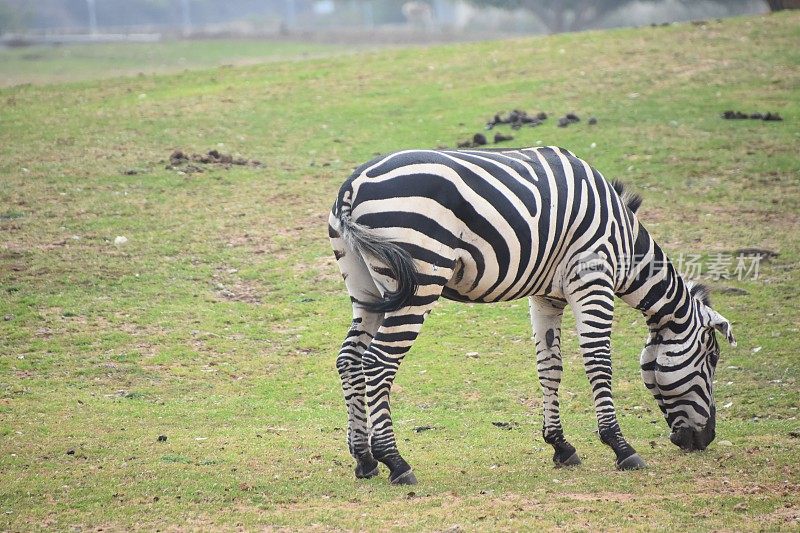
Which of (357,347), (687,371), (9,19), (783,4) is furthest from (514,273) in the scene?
(9,19)

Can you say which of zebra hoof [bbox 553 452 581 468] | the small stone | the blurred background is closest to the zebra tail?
zebra hoof [bbox 553 452 581 468]

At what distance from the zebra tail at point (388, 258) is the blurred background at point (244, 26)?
2523 cm

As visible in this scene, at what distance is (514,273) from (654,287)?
164cm

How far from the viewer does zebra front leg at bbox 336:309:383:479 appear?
920 centimetres

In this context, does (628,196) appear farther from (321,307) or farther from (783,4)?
(783,4)

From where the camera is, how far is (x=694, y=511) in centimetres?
777

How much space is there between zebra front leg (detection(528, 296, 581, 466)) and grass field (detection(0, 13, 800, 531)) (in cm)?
42

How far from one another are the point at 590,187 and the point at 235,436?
166 inches

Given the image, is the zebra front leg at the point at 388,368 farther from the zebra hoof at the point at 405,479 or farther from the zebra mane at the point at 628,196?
the zebra mane at the point at 628,196

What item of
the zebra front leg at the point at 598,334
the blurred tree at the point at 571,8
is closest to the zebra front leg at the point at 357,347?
the zebra front leg at the point at 598,334

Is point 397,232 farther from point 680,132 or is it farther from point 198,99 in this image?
point 198,99

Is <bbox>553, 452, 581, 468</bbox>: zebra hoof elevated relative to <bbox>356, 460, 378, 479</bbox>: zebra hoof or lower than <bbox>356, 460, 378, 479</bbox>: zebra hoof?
lower

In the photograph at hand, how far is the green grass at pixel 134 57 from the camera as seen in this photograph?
35844 millimetres

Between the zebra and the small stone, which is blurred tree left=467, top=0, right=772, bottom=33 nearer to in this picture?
the small stone
